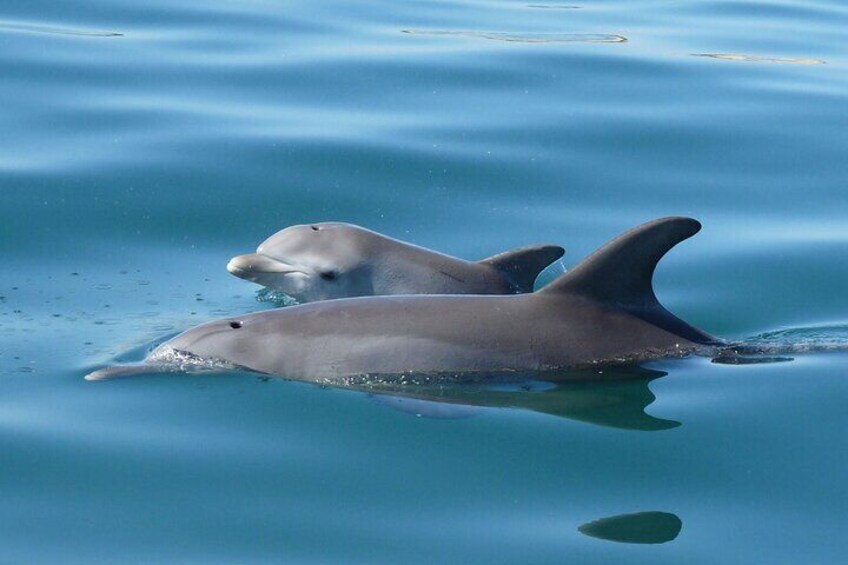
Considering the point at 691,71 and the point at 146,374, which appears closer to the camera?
the point at 146,374

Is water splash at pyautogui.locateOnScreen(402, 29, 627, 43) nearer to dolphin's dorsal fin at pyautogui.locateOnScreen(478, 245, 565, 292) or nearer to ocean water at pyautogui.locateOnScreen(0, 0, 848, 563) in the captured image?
ocean water at pyautogui.locateOnScreen(0, 0, 848, 563)

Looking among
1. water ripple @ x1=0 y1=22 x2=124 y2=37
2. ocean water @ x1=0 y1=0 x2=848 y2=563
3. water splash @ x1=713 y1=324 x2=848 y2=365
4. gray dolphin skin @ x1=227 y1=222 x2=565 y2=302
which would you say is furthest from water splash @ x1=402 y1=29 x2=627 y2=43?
water splash @ x1=713 y1=324 x2=848 y2=365

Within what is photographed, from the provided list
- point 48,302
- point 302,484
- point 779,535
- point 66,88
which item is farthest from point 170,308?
point 66,88

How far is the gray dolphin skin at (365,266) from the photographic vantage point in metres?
9.09

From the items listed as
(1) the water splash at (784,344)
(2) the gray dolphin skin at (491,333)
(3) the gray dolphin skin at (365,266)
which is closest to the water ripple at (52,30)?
(3) the gray dolphin skin at (365,266)

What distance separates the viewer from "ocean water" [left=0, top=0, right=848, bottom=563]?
239 inches

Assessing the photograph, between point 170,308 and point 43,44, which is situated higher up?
point 43,44

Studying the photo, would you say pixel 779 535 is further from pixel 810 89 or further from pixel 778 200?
pixel 810 89

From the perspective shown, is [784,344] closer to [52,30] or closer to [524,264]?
[524,264]

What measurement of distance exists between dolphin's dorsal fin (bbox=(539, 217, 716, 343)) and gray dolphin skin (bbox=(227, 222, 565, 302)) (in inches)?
56.4

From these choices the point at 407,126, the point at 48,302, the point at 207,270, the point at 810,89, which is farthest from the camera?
the point at 810,89

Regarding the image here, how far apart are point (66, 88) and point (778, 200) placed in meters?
6.23

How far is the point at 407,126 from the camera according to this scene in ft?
42.1

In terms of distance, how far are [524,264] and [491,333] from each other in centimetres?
155
